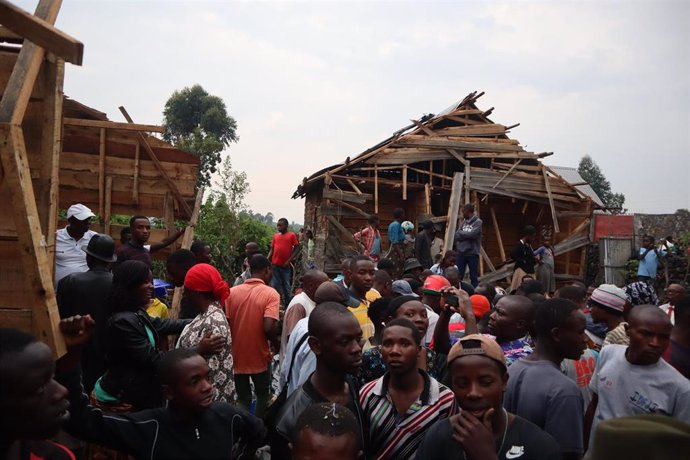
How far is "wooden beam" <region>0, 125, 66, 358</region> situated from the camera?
2.75 metres

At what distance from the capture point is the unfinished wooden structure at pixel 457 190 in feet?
49.7

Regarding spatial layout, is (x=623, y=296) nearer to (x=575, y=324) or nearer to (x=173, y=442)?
(x=575, y=324)

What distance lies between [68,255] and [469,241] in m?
7.80

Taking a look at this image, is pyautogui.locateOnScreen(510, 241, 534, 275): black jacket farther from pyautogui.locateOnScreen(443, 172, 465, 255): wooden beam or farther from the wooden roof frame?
the wooden roof frame

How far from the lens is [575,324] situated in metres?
3.37

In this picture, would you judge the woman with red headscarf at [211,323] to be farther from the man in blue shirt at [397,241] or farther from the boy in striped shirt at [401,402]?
the man in blue shirt at [397,241]

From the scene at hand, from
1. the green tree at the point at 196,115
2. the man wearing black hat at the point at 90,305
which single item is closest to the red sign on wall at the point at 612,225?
the man wearing black hat at the point at 90,305

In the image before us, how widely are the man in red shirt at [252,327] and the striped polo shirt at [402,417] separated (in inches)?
99.4

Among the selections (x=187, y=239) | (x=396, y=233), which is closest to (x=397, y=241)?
(x=396, y=233)

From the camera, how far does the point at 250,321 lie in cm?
555

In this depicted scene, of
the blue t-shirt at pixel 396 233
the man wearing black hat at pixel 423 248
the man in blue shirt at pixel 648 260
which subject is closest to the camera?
the man wearing black hat at pixel 423 248

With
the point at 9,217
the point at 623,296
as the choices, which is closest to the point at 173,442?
the point at 9,217

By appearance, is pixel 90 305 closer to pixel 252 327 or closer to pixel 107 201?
pixel 252 327

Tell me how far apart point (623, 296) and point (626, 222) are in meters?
16.4
